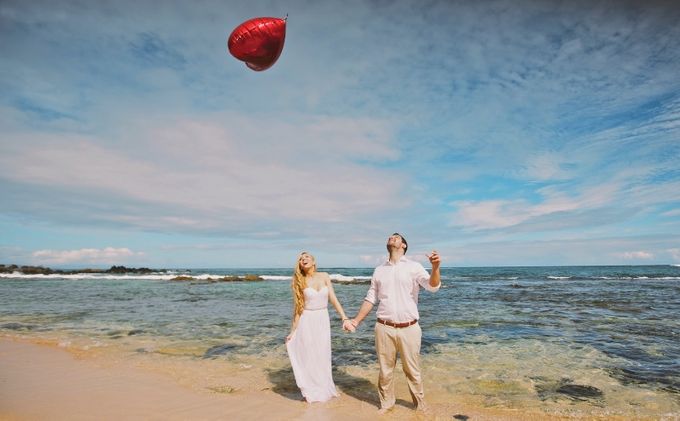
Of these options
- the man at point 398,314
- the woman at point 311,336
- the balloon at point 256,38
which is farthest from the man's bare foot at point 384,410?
the balloon at point 256,38

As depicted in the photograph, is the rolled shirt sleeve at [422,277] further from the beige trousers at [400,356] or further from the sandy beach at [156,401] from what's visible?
the sandy beach at [156,401]

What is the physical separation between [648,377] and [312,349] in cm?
706

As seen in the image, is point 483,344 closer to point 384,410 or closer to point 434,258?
point 384,410

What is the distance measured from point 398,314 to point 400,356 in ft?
2.11

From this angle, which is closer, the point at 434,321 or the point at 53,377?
the point at 53,377

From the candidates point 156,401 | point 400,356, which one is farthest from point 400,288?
point 156,401

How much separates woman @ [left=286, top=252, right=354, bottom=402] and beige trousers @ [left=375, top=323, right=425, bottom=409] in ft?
2.84

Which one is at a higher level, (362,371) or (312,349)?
(312,349)

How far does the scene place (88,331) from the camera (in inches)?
511

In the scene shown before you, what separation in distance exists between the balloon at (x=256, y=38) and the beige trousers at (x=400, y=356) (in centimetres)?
525

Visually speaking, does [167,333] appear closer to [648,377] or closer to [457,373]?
[457,373]

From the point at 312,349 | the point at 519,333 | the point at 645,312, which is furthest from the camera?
the point at 645,312

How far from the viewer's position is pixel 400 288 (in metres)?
5.81

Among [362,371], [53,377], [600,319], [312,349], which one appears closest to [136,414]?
[312,349]
